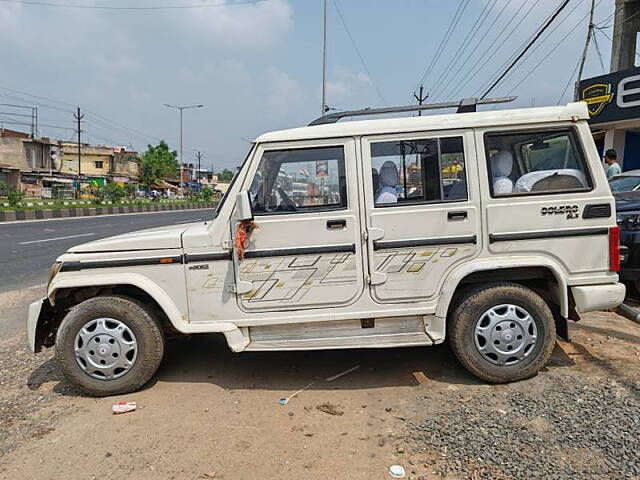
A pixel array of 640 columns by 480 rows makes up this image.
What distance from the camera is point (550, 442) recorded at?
109 inches

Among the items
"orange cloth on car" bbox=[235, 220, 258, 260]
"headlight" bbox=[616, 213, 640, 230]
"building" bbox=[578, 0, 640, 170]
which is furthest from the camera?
"building" bbox=[578, 0, 640, 170]

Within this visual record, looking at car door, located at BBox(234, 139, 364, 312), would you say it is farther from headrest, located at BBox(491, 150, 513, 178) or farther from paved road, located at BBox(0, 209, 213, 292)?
paved road, located at BBox(0, 209, 213, 292)

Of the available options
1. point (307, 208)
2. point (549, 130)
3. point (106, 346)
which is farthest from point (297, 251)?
point (549, 130)

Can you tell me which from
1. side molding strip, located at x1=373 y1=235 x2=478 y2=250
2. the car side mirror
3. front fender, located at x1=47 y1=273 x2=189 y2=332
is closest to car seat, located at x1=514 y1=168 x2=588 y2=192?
side molding strip, located at x1=373 y1=235 x2=478 y2=250

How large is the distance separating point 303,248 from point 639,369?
2929 millimetres

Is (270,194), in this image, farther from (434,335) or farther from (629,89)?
(629,89)

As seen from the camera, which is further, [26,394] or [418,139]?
[26,394]

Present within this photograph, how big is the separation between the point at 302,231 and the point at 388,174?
82 centimetres

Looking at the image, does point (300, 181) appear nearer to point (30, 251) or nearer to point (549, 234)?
point (549, 234)

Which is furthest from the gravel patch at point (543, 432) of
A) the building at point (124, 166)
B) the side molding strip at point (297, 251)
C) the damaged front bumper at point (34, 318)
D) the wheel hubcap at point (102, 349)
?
the building at point (124, 166)

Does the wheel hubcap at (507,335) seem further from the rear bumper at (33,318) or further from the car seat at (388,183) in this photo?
the rear bumper at (33,318)

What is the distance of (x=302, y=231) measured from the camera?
345 cm

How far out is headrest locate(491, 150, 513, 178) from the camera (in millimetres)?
3523

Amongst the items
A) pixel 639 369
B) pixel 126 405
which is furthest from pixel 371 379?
pixel 639 369
